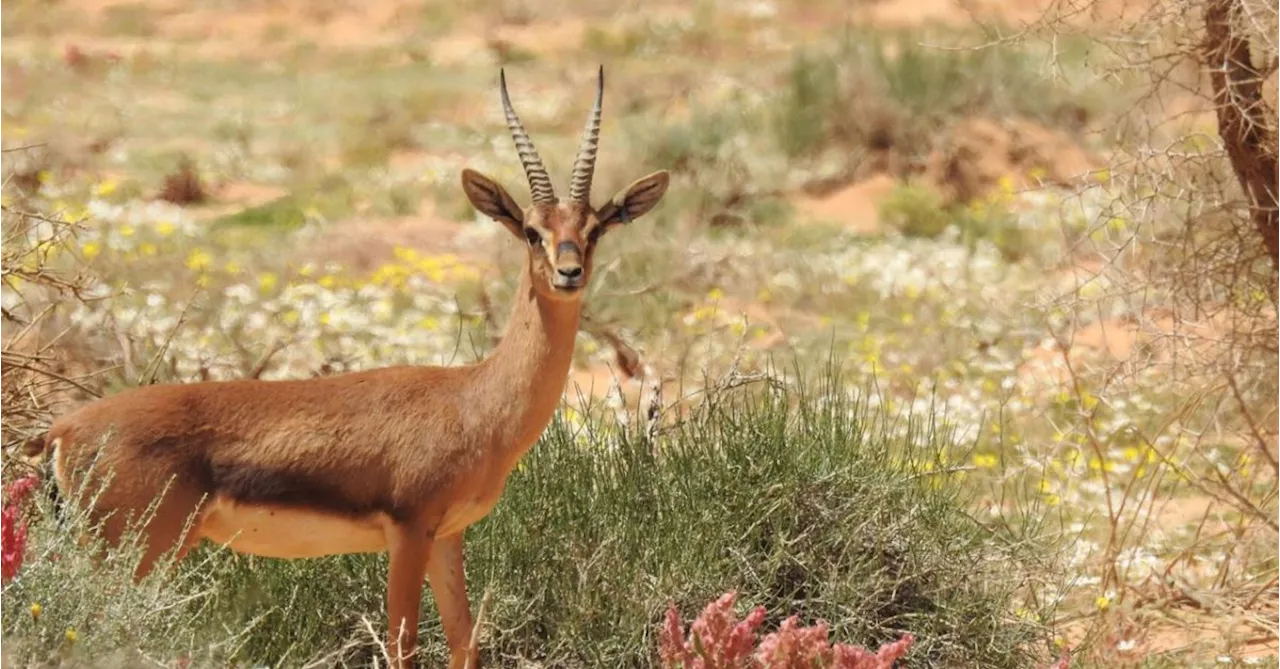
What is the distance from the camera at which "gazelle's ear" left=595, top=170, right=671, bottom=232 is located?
6172mm

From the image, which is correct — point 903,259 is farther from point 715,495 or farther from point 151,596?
point 151,596

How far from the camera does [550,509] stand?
6.60 m

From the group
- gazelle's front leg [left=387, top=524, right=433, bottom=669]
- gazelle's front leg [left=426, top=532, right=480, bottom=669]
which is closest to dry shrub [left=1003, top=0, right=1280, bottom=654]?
gazelle's front leg [left=426, top=532, right=480, bottom=669]

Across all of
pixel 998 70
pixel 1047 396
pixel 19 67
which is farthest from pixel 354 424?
pixel 19 67

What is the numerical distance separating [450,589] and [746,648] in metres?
1.46

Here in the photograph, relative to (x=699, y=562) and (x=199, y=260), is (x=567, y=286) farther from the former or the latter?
(x=199, y=260)

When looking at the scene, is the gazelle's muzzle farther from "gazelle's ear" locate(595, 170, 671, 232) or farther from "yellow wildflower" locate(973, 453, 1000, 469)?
"yellow wildflower" locate(973, 453, 1000, 469)

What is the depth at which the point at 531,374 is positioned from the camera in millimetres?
5941

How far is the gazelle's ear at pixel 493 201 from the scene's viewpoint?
6.11 m

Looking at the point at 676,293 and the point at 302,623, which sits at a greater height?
the point at 676,293

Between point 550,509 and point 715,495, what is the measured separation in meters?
0.63

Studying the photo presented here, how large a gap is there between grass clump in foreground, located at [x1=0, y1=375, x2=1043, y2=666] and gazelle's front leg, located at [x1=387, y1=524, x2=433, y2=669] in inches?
18.7

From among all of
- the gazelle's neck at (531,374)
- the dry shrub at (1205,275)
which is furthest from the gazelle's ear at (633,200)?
the dry shrub at (1205,275)

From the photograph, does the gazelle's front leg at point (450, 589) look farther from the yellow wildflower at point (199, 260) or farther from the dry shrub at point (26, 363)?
the yellow wildflower at point (199, 260)
